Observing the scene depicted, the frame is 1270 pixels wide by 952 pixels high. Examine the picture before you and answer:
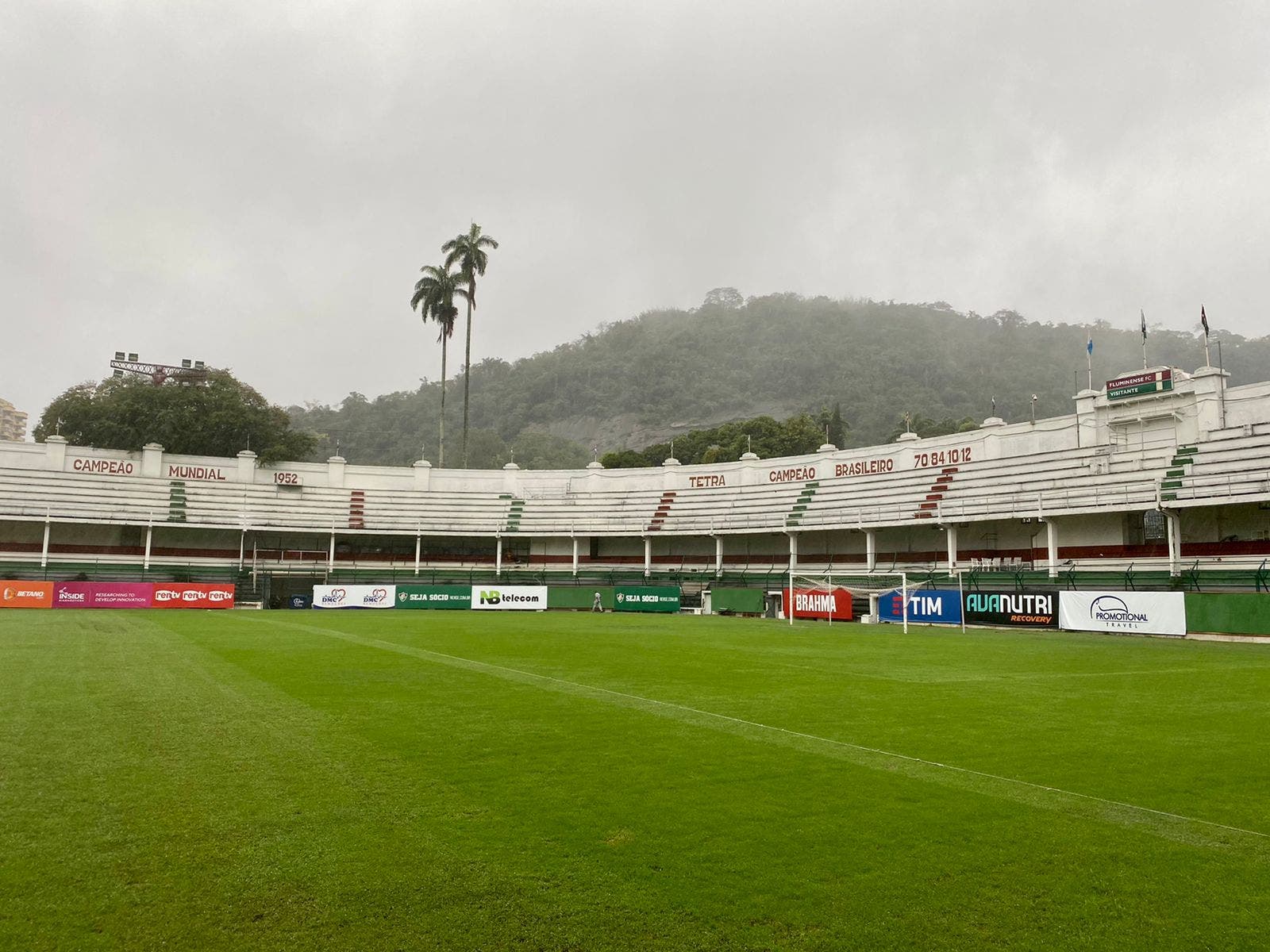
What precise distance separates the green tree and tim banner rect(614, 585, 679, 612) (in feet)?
121

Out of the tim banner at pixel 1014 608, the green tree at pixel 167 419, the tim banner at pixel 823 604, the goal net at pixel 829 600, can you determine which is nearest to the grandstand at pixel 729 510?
the goal net at pixel 829 600

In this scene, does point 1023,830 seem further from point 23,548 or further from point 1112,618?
point 23,548

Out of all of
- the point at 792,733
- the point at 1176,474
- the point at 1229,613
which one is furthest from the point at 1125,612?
the point at 792,733

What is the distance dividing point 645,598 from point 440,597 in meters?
11.8

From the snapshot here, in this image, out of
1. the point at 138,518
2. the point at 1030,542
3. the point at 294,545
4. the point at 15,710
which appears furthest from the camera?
the point at 294,545

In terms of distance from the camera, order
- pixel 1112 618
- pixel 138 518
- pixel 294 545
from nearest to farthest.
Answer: pixel 1112 618 → pixel 138 518 → pixel 294 545

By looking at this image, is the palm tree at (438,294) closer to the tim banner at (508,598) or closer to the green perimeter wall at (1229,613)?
the tim banner at (508,598)

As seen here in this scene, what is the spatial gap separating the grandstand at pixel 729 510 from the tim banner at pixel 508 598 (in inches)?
490

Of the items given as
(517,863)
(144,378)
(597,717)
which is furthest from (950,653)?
(144,378)

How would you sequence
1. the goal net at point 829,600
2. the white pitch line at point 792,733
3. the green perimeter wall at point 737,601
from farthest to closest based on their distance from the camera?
the green perimeter wall at point 737,601 → the goal net at point 829,600 → the white pitch line at point 792,733

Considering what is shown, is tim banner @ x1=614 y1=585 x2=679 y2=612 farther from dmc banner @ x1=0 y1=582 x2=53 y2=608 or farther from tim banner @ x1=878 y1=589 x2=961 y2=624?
dmc banner @ x1=0 y1=582 x2=53 y2=608

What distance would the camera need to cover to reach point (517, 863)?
559 centimetres

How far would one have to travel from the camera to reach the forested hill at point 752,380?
138125 millimetres

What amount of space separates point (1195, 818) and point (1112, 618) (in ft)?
87.0
